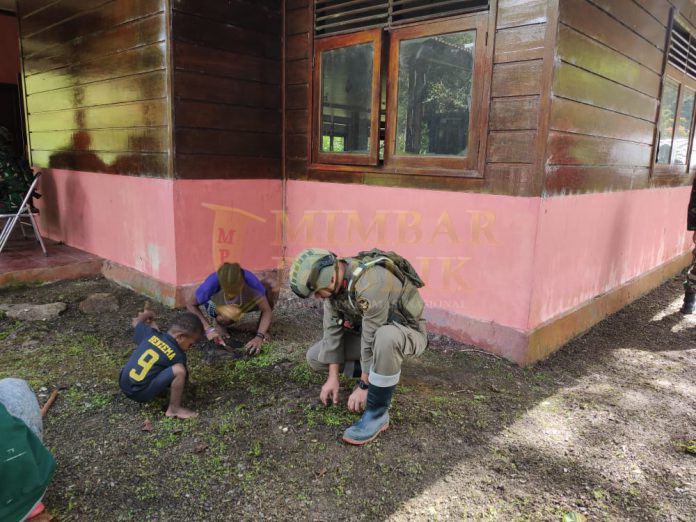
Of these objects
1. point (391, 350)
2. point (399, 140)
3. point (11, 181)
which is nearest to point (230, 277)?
point (391, 350)

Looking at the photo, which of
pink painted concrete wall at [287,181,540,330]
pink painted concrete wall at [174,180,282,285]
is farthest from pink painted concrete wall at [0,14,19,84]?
pink painted concrete wall at [287,181,540,330]

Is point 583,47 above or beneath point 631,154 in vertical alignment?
above

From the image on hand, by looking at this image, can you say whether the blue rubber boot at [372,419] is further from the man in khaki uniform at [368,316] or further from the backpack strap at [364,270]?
the backpack strap at [364,270]

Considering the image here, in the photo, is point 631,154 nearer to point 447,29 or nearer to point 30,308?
point 447,29

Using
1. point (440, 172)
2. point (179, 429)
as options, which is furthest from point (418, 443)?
point (440, 172)

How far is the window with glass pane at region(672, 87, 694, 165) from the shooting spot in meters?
6.14

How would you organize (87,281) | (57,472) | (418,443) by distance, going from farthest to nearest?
1. (87,281)
2. (418,443)
3. (57,472)

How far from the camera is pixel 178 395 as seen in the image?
2.95m

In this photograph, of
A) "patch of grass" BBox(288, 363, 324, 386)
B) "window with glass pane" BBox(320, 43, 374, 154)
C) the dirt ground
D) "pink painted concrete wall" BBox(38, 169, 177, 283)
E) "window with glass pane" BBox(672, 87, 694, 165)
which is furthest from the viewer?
"window with glass pane" BBox(672, 87, 694, 165)

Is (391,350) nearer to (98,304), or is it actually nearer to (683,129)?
(98,304)

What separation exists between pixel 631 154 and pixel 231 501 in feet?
15.2

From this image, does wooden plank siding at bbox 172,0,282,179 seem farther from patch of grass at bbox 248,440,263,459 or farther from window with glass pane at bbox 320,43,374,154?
patch of grass at bbox 248,440,263,459

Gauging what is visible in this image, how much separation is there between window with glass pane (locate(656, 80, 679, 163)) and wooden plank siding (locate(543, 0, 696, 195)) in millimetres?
319

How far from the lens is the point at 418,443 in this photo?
276 cm
